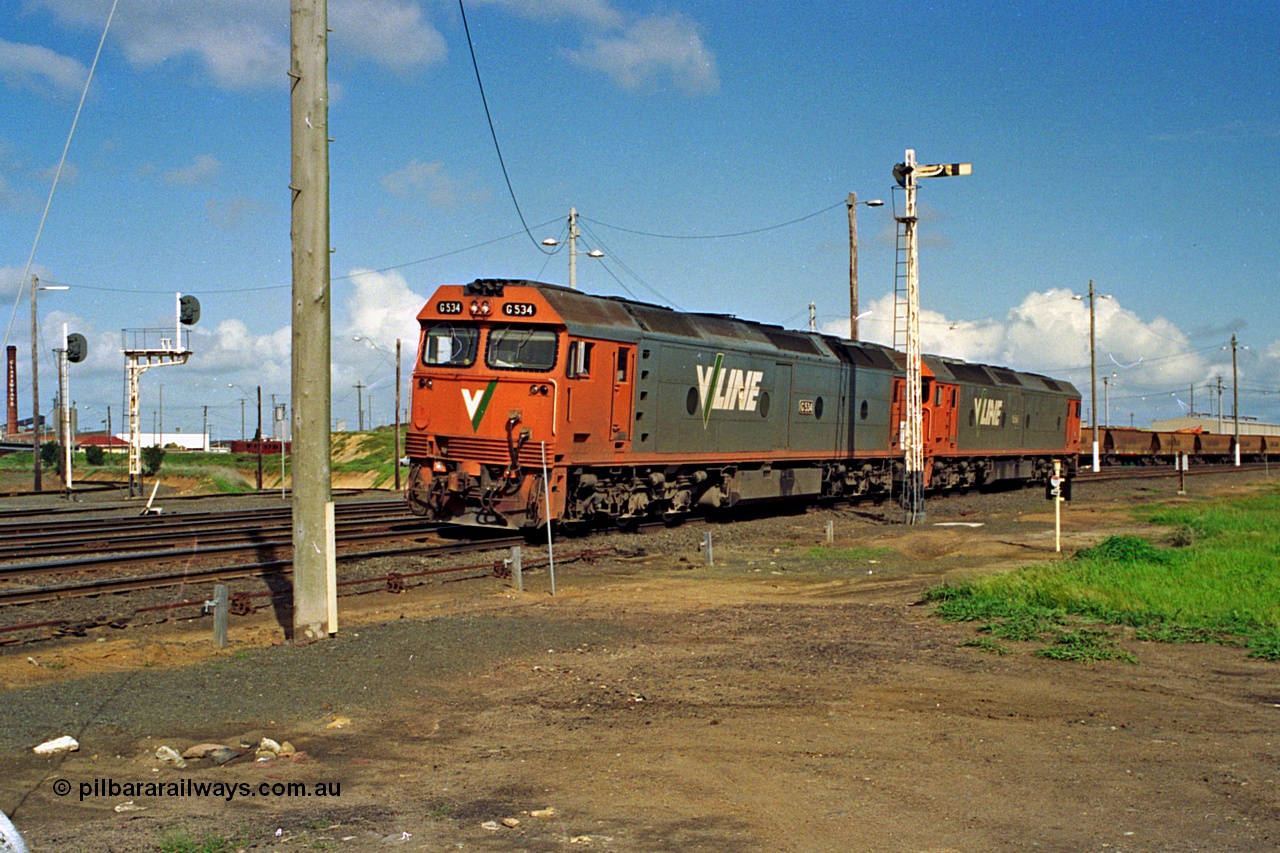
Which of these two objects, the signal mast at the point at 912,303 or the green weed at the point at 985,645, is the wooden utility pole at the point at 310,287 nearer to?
the green weed at the point at 985,645

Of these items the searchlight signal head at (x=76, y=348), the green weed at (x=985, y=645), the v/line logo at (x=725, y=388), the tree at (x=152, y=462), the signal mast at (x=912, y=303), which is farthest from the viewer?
the tree at (x=152, y=462)

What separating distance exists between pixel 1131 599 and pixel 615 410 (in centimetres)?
994

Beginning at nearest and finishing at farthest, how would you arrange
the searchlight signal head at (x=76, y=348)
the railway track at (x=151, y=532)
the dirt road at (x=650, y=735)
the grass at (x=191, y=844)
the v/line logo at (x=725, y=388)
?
the grass at (x=191, y=844) → the dirt road at (x=650, y=735) → the railway track at (x=151, y=532) → the v/line logo at (x=725, y=388) → the searchlight signal head at (x=76, y=348)

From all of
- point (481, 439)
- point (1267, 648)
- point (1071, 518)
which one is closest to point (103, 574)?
point (481, 439)

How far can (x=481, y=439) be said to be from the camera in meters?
19.2

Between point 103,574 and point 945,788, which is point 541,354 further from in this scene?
point 945,788

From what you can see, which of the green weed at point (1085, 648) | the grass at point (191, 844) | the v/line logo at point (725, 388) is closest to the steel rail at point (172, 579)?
the v/line logo at point (725, 388)

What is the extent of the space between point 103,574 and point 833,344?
19747 mm

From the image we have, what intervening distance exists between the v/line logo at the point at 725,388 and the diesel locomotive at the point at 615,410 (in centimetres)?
4

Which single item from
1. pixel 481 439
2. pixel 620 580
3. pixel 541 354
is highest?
pixel 541 354

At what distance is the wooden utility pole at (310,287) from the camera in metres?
11.4

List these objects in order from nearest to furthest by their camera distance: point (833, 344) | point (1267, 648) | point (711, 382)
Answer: point (1267, 648) < point (711, 382) < point (833, 344)

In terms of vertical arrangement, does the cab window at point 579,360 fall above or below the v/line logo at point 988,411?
above

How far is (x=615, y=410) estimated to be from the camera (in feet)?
67.8
